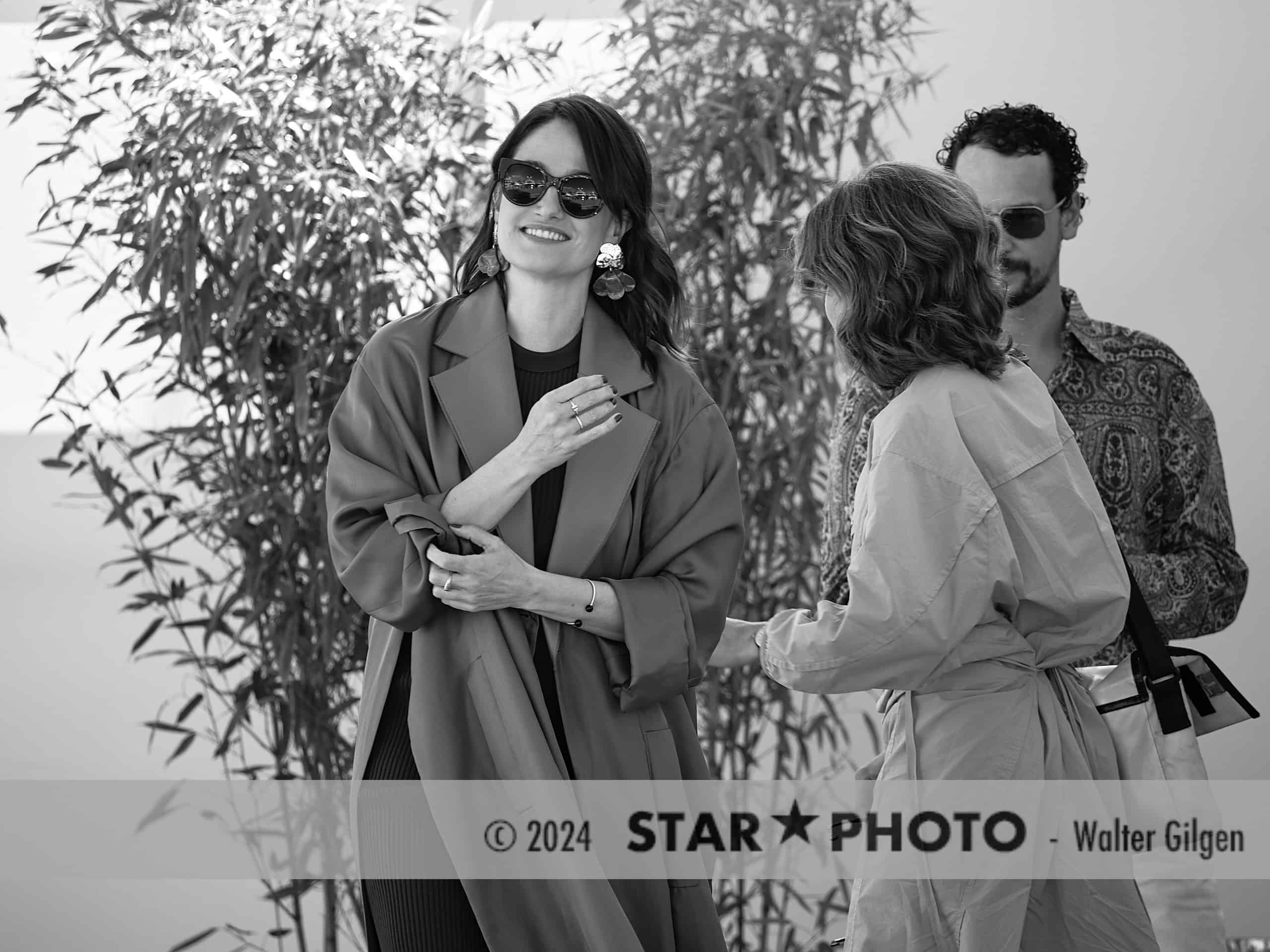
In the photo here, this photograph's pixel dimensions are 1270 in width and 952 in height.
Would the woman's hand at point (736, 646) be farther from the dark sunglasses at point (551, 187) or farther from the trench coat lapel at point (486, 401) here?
the dark sunglasses at point (551, 187)

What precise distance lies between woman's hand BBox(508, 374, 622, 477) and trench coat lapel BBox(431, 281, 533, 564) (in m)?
0.06

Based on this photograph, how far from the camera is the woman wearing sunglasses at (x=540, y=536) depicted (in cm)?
173

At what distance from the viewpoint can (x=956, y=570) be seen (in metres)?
1.51

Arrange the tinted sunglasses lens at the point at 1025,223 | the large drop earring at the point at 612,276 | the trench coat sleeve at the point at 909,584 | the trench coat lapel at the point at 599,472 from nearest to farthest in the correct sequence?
the trench coat sleeve at the point at 909,584 < the trench coat lapel at the point at 599,472 < the large drop earring at the point at 612,276 < the tinted sunglasses lens at the point at 1025,223

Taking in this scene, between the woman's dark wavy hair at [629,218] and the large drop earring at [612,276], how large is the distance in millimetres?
23

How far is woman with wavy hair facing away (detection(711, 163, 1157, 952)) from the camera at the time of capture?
151 centimetres

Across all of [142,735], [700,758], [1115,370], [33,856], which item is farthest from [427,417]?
[33,856]

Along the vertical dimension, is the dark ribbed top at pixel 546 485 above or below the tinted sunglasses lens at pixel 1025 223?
below

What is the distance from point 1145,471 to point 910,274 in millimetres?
698

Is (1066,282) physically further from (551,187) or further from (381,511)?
(381,511)

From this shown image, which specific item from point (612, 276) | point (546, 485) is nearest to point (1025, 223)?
point (612, 276)

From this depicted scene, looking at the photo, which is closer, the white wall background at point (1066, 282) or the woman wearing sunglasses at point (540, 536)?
the woman wearing sunglasses at point (540, 536)

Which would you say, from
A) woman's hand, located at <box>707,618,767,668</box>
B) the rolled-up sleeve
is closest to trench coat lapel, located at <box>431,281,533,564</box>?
woman's hand, located at <box>707,618,767,668</box>

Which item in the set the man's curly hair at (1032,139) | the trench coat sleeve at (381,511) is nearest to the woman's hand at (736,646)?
the trench coat sleeve at (381,511)
